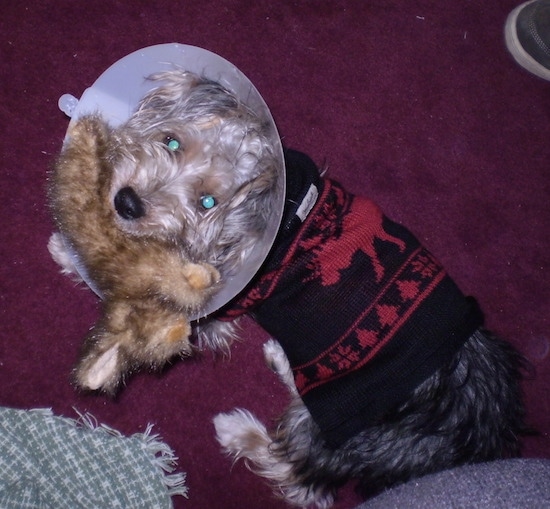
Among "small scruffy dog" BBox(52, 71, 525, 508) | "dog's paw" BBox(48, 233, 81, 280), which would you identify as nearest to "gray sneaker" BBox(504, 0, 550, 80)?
"small scruffy dog" BBox(52, 71, 525, 508)

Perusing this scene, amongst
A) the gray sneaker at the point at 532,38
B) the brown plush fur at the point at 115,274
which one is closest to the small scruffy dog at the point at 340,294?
the brown plush fur at the point at 115,274

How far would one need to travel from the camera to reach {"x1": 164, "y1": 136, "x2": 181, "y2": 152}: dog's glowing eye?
2.20 metres

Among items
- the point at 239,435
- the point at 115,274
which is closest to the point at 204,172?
the point at 115,274

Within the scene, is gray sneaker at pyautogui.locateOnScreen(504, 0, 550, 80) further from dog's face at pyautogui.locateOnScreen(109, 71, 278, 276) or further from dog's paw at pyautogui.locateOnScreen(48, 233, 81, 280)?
dog's paw at pyautogui.locateOnScreen(48, 233, 81, 280)

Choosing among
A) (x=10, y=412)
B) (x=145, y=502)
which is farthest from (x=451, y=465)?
(x=10, y=412)

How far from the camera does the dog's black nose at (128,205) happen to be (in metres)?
2.00

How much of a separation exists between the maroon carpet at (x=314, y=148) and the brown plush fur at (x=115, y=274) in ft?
2.93

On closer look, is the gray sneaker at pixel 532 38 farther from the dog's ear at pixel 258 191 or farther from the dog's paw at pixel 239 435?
the dog's paw at pixel 239 435

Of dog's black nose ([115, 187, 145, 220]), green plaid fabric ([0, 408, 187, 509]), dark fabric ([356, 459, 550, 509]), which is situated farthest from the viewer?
green plaid fabric ([0, 408, 187, 509])

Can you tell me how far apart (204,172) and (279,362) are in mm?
1002

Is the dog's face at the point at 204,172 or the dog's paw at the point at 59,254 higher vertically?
the dog's face at the point at 204,172

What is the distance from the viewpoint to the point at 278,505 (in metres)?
2.75

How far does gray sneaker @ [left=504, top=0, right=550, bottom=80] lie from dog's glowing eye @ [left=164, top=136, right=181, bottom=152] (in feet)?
7.18

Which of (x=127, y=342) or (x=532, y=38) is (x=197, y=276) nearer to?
(x=127, y=342)
